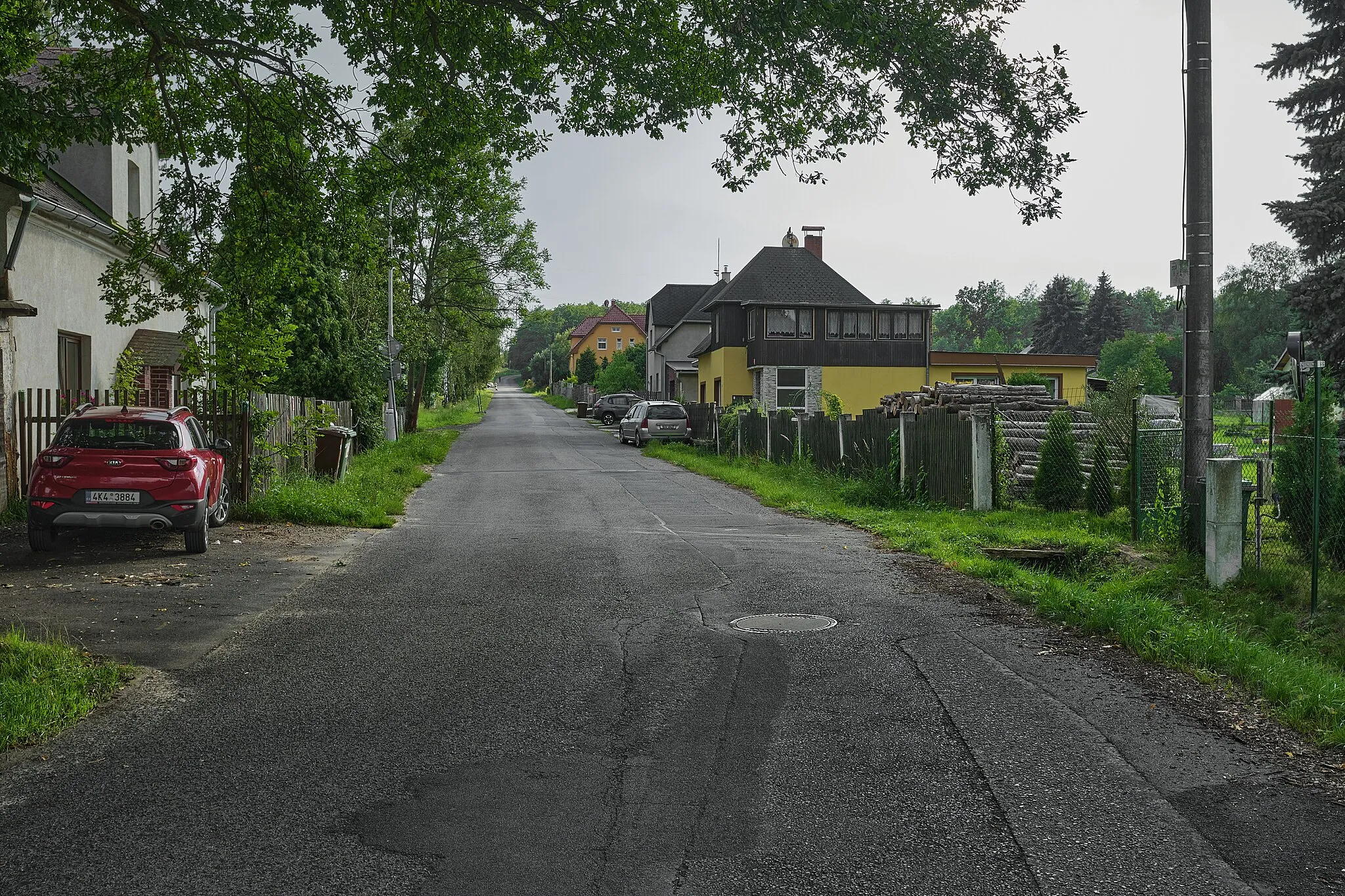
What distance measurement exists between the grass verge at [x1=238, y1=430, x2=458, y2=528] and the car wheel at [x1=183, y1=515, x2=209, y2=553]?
3.25 m

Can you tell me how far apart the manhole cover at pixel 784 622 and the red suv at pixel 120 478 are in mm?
6314

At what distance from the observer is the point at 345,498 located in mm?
16812

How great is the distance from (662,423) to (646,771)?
34897mm

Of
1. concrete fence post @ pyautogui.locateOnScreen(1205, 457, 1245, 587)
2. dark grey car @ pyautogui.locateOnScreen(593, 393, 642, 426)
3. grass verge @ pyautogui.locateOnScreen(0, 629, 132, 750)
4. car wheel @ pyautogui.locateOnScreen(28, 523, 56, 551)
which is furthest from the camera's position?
dark grey car @ pyautogui.locateOnScreen(593, 393, 642, 426)

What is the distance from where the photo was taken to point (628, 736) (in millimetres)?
5535

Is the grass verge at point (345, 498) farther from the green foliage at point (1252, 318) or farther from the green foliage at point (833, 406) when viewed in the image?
the green foliage at point (1252, 318)

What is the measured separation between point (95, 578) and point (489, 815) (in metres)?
7.12

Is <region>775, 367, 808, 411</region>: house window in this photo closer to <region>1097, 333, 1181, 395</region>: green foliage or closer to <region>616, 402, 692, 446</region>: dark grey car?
<region>616, 402, 692, 446</region>: dark grey car

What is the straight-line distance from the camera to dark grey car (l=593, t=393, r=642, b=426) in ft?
202

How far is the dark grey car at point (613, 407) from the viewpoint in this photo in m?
61.4

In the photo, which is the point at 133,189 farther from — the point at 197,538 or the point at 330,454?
the point at 197,538

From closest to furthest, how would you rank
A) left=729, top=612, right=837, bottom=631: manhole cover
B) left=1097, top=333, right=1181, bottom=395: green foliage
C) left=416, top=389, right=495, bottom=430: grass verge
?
left=729, top=612, right=837, bottom=631: manhole cover, left=416, top=389, right=495, bottom=430: grass verge, left=1097, top=333, right=1181, bottom=395: green foliage

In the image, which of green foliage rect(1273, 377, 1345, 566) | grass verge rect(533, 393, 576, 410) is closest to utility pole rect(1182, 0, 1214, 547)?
green foliage rect(1273, 377, 1345, 566)

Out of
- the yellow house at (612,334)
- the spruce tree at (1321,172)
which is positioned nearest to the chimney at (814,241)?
the spruce tree at (1321,172)
